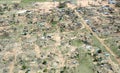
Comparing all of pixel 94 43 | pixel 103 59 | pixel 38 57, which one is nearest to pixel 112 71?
pixel 103 59

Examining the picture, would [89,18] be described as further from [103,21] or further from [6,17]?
[6,17]

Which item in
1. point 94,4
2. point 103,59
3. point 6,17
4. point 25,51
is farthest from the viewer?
point 94,4

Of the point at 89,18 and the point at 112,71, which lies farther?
the point at 89,18

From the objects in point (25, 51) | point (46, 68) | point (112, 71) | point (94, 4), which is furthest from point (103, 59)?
point (94, 4)

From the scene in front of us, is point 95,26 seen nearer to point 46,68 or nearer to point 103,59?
point 103,59

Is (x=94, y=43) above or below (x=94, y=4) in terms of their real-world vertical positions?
below

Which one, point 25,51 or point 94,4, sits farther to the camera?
point 94,4

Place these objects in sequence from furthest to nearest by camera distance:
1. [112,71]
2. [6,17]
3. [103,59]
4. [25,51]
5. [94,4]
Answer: [94,4] < [6,17] < [25,51] < [103,59] < [112,71]

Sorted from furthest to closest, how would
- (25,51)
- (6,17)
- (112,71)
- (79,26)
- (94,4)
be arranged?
(94,4) < (6,17) < (79,26) < (25,51) < (112,71)

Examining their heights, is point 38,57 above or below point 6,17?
below
